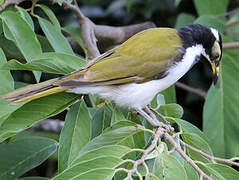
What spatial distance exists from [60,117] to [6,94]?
161 centimetres

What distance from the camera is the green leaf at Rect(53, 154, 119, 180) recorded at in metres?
1.93

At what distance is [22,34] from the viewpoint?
2709 millimetres

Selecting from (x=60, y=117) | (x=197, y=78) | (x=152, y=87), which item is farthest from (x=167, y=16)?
(x=152, y=87)

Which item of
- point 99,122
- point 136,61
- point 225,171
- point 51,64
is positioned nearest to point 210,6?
point 136,61

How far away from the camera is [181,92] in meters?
5.67

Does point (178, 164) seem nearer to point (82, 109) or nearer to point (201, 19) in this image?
point (82, 109)

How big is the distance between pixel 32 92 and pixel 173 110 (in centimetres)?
83

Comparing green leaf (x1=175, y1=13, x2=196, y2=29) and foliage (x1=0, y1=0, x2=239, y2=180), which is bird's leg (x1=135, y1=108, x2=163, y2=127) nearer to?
foliage (x1=0, y1=0, x2=239, y2=180)

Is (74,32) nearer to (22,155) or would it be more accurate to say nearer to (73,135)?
(22,155)

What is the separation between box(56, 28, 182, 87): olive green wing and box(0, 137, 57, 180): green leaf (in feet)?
1.62

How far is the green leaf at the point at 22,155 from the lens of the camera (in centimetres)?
275

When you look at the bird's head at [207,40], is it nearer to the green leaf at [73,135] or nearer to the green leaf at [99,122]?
the green leaf at [99,122]

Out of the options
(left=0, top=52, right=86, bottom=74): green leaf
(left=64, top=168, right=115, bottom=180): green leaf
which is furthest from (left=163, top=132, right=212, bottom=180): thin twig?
(left=0, top=52, right=86, bottom=74): green leaf

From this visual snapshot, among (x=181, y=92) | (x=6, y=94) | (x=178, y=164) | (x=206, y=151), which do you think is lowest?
(x=181, y=92)
